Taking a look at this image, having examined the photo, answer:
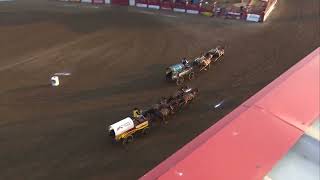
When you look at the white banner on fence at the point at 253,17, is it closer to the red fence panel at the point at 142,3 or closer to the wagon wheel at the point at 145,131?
the red fence panel at the point at 142,3

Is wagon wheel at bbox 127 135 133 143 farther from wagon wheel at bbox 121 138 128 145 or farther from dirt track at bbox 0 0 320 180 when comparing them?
dirt track at bbox 0 0 320 180

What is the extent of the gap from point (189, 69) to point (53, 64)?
940 centimetres

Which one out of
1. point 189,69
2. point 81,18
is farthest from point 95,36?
point 189,69

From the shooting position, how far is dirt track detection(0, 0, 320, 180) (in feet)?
52.6

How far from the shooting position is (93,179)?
48.1 ft

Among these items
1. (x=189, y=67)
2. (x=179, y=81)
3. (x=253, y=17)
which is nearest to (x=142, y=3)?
(x=253, y=17)

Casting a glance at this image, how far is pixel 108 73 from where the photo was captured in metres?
22.8

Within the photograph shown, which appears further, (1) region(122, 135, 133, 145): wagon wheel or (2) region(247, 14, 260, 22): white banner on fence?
(2) region(247, 14, 260, 22): white banner on fence

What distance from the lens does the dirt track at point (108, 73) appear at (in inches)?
632

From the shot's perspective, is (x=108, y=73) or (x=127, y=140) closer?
(x=127, y=140)

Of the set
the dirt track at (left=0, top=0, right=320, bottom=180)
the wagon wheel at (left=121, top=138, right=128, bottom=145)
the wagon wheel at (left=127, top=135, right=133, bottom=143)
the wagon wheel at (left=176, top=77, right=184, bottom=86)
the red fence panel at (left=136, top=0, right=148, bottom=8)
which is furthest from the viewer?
the red fence panel at (left=136, top=0, right=148, bottom=8)

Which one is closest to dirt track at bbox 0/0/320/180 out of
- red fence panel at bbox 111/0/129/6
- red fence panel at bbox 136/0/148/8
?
red fence panel at bbox 136/0/148/8

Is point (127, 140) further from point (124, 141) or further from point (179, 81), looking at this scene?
point (179, 81)

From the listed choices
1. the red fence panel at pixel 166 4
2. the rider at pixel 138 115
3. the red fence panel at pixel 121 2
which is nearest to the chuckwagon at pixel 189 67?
the rider at pixel 138 115
